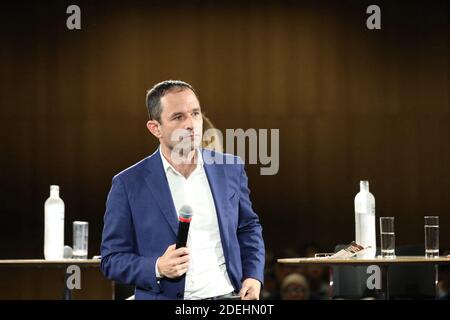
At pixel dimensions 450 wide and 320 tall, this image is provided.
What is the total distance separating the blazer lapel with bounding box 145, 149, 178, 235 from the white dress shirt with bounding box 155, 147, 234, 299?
0.02m

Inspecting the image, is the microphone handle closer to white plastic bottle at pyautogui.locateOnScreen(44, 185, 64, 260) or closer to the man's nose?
the man's nose

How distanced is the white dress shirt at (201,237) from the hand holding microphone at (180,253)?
0.31ft

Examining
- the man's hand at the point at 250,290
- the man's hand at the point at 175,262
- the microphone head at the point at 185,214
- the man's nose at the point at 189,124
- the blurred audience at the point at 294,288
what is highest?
the man's nose at the point at 189,124

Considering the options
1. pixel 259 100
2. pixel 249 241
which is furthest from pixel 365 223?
pixel 259 100

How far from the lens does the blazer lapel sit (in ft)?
6.72

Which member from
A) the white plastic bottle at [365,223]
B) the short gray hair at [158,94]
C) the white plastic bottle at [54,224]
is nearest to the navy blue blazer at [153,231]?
the short gray hair at [158,94]

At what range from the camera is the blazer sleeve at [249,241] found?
2.13m

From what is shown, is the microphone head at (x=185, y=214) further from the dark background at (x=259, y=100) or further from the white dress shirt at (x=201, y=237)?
the dark background at (x=259, y=100)

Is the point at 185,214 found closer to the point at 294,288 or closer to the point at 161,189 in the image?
the point at 161,189

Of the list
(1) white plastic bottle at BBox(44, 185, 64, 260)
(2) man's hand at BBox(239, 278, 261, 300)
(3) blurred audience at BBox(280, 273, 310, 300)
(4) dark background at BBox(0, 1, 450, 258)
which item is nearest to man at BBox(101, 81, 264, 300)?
(2) man's hand at BBox(239, 278, 261, 300)

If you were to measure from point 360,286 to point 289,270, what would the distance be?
1.07 metres

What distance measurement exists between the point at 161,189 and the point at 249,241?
0.30 meters
